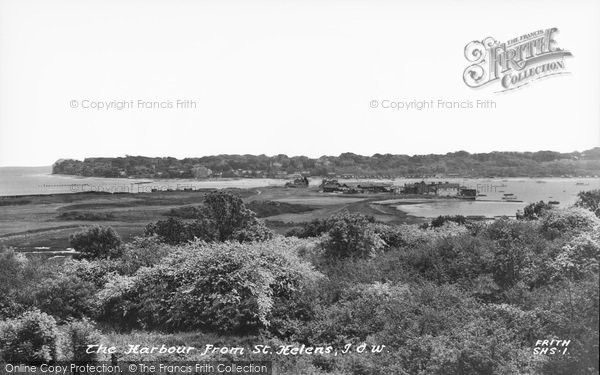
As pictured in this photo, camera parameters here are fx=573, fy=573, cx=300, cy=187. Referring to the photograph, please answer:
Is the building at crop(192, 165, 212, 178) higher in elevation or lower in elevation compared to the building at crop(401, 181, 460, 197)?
higher

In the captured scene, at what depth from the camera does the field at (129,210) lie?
45.8 feet

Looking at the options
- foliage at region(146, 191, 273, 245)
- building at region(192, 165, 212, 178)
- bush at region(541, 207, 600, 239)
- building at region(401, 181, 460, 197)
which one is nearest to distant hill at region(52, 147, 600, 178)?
building at region(192, 165, 212, 178)

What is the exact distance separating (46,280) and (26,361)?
114 inches

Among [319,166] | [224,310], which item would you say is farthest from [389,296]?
[319,166]

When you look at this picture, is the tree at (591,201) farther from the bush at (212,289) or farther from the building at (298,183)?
the bush at (212,289)

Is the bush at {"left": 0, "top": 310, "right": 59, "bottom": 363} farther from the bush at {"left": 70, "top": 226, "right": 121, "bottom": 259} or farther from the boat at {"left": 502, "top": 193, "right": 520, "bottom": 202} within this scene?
the boat at {"left": 502, "top": 193, "right": 520, "bottom": 202}

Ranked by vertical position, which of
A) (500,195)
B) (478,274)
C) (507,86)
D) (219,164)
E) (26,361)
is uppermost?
(507,86)

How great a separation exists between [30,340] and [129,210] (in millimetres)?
5075

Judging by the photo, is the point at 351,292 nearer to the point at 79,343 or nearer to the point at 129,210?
the point at 79,343

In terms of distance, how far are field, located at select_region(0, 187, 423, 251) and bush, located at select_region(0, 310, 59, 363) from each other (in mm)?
4235

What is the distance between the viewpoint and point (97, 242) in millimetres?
13961

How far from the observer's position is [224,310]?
1067 cm

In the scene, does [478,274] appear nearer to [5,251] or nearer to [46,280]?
[46,280]

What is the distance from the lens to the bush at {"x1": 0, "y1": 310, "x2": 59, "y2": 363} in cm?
970
